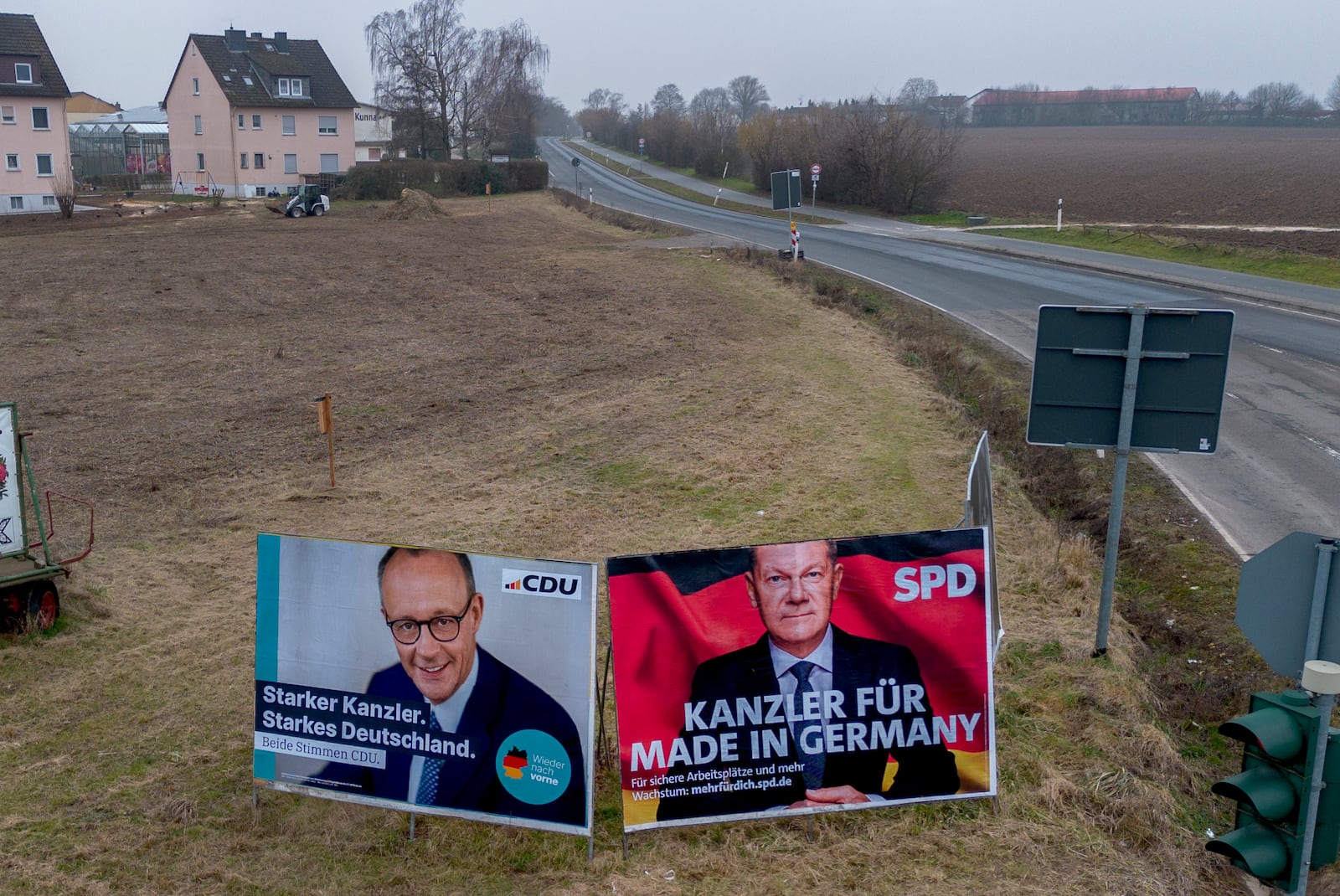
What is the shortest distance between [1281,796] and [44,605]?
816 centimetres

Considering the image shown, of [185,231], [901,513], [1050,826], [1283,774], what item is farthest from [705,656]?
[185,231]

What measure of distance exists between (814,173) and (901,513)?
3484cm

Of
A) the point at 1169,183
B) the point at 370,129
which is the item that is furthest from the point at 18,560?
the point at 370,129

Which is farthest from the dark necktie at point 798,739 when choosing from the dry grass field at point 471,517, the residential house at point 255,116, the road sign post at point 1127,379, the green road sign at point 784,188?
the residential house at point 255,116

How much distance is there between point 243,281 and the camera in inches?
1086

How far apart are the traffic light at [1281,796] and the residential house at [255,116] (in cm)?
6433

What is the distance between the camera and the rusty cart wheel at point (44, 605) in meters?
8.27

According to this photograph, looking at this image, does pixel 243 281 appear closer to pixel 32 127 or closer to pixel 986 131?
pixel 32 127

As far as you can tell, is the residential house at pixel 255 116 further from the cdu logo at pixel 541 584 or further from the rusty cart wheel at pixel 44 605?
the cdu logo at pixel 541 584

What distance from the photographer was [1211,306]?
25641mm

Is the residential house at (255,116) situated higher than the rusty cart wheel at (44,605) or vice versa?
the residential house at (255,116)

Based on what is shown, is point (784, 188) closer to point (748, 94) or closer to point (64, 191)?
point (64, 191)

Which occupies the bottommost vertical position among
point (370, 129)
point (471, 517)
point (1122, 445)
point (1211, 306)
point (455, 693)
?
point (471, 517)

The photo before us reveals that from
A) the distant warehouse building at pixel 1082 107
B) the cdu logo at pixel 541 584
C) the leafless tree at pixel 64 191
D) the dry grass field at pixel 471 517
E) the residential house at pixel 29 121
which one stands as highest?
the distant warehouse building at pixel 1082 107
